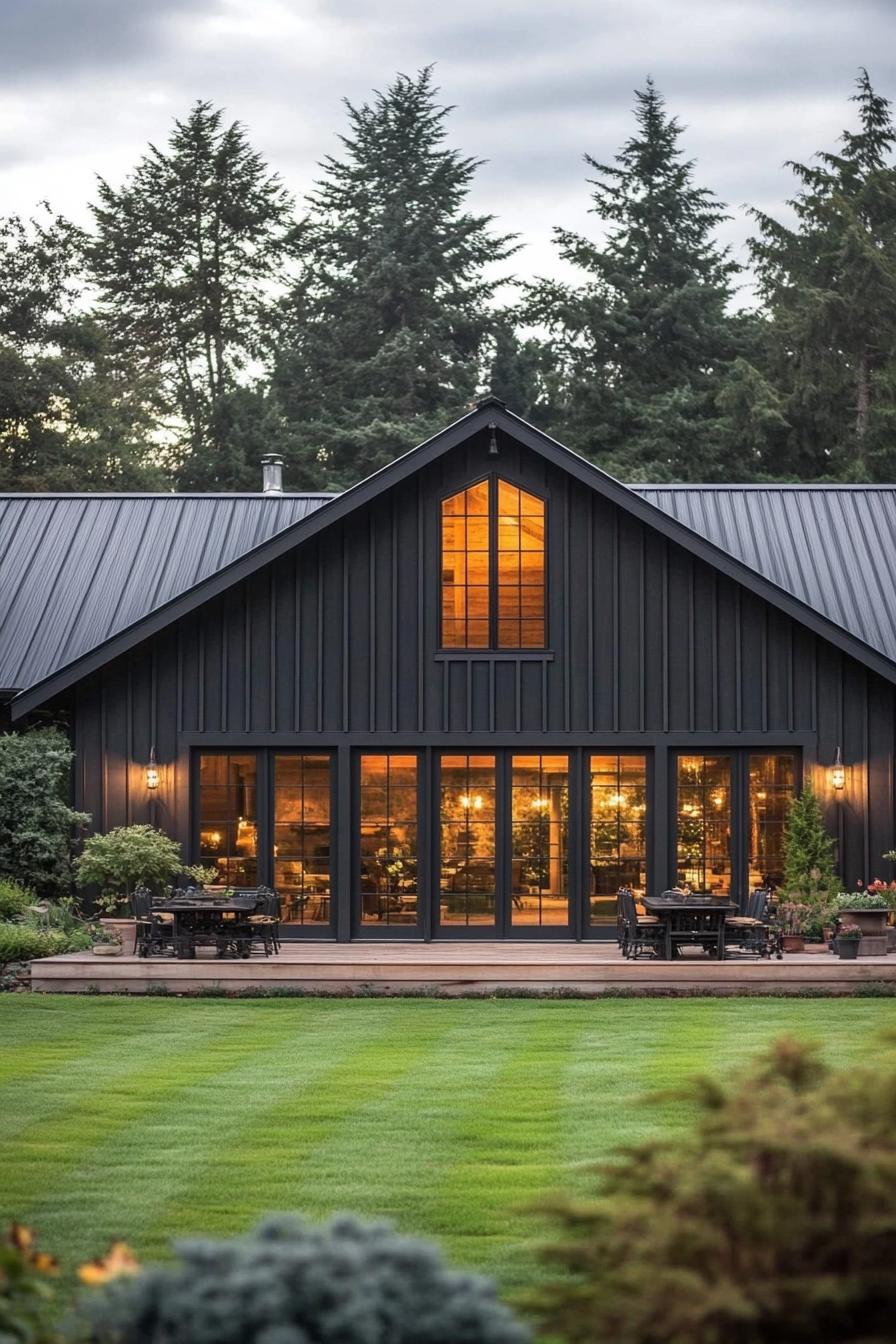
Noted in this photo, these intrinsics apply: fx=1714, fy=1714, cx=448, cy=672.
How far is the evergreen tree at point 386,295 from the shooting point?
40406 mm

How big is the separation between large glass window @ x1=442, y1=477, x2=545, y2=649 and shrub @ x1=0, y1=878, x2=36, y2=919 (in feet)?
17.4

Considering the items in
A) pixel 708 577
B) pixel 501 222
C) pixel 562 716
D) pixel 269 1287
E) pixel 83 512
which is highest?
pixel 501 222

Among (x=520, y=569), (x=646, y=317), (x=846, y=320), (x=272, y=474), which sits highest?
(x=646, y=317)

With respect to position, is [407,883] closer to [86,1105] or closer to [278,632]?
[278,632]

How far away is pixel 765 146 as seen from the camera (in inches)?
1702

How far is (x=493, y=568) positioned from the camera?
19.0 metres

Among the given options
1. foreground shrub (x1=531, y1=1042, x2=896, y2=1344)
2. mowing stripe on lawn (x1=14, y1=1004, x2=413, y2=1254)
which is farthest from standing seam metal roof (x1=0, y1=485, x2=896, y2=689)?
foreground shrub (x1=531, y1=1042, x2=896, y2=1344)

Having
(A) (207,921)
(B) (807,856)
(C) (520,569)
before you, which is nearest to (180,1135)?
(A) (207,921)

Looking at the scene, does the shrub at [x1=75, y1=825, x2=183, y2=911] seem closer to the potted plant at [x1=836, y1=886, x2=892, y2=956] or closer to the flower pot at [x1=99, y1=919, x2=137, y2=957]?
the flower pot at [x1=99, y1=919, x2=137, y2=957]

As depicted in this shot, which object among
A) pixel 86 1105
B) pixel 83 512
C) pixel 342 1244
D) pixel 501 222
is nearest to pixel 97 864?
pixel 83 512

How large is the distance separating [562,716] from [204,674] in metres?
4.00

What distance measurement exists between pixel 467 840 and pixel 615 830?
1.64m

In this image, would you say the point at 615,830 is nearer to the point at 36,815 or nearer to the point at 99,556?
the point at 36,815

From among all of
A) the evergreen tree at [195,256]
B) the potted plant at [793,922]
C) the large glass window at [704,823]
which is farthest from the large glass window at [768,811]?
the evergreen tree at [195,256]
